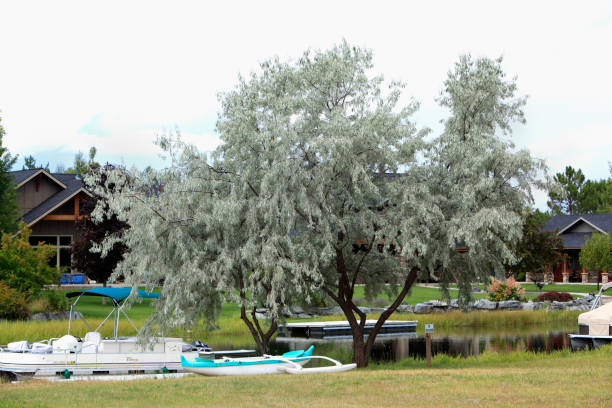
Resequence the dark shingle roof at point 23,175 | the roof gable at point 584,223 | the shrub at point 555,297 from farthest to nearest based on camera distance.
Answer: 1. the roof gable at point 584,223
2. the dark shingle roof at point 23,175
3. the shrub at point 555,297

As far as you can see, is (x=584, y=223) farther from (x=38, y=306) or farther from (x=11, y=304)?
(x=11, y=304)

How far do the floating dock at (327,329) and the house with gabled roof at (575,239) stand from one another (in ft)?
105

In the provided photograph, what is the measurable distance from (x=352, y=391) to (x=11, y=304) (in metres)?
21.3

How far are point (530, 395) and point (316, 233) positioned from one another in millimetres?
8489

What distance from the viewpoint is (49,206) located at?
48.4m

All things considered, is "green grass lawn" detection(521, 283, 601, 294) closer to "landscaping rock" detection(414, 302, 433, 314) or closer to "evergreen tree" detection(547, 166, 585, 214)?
"landscaping rock" detection(414, 302, 433, 314)

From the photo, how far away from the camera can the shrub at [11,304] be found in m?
30.8

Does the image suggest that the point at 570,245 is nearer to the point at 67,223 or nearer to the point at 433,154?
the point at 67,223

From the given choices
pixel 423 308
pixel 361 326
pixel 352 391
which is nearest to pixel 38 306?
pixel 361 326

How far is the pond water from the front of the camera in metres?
27.2

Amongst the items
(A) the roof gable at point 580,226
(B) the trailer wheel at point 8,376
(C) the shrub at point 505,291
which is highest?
(A) the roof gable at point 580,226

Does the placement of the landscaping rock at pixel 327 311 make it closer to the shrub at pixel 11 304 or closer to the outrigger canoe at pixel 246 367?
the shrub at pixel 11 304

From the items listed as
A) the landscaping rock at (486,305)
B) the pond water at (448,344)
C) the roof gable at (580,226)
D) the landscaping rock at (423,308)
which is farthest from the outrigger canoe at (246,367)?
the roof gable at (580,226)

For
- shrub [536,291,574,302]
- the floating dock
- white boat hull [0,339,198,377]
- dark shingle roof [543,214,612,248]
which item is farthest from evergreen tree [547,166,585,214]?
white boat hull [0,339,198,377]
